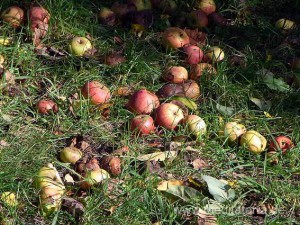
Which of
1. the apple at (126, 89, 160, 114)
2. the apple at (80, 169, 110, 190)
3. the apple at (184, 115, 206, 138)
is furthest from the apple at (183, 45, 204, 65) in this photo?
the apple at (80, 169, 110, 190)

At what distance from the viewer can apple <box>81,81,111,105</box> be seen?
472 centimetres

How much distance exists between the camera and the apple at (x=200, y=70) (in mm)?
5080

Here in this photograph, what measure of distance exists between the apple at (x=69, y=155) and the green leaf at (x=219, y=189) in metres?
0.77

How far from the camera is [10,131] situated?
14.5 feet

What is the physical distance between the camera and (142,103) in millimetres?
4637

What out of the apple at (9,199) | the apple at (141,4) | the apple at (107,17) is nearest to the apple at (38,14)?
the apple at (107,17)

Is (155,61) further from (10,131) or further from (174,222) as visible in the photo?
(174,222)

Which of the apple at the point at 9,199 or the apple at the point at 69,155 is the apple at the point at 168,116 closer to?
the apple at the point at 69,155

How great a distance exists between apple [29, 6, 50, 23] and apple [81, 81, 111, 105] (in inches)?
34.0

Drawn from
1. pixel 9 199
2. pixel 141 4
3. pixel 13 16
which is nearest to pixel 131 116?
pixel 9 199

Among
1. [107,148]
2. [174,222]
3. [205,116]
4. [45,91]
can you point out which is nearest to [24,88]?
[45,91]

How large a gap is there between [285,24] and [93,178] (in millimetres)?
2730

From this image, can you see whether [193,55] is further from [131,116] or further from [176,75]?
[131,116]

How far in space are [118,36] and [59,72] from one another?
0.69m
